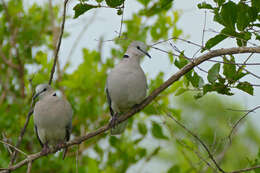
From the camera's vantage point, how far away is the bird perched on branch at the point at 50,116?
3.71 m

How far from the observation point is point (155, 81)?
14.9 ft

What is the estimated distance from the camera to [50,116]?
3707mm

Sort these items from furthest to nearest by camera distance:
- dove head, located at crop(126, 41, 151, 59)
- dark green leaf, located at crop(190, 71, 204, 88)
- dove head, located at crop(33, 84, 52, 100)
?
dove head, located at crop(33, 84, 52, 100), dove head, located at crop(126, 41, 151, 59), dark green leaf, located at crop(190, 71, 204, 88)

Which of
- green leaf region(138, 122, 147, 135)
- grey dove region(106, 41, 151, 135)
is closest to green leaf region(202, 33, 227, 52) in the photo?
grey dove region(106, 41, 151, 135)

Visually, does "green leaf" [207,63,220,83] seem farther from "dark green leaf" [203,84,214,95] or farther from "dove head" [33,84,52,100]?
"dove head" [33,84,52,100]

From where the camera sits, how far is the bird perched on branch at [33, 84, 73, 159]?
146 inches

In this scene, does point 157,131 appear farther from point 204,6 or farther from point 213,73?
point 204,6

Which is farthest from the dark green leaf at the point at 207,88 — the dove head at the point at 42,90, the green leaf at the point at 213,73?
the dove head at the point at 42,90

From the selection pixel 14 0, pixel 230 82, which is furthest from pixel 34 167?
pixel 230 82

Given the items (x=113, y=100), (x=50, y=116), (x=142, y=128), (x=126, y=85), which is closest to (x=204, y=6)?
(x=126, y=85)

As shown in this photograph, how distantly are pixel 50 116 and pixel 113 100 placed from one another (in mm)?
654

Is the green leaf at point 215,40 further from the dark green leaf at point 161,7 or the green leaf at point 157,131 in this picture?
the green leaf at point 157,131

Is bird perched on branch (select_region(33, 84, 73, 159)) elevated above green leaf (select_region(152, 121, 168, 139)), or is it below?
above

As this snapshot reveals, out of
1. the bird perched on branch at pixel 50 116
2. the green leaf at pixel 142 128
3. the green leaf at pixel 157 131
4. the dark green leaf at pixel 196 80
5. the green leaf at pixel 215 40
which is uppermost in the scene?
the green leaf at pixel 215 40
